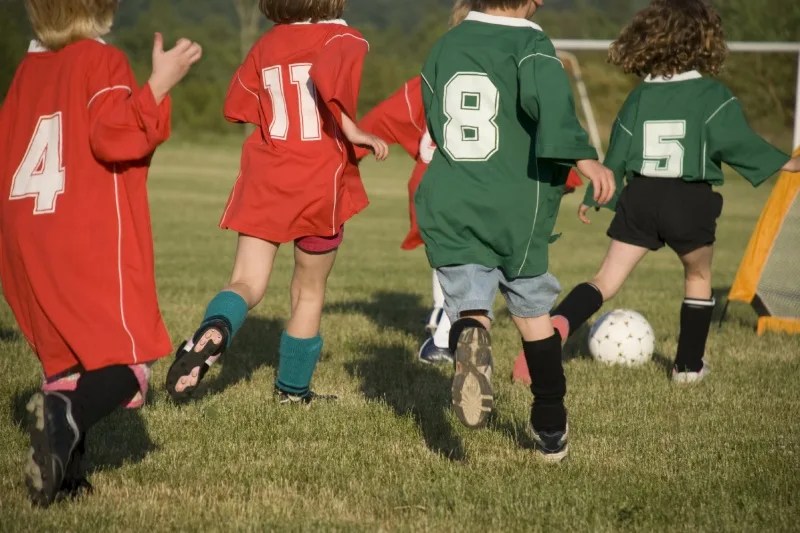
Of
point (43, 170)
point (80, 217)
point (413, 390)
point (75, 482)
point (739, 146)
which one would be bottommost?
point (413, 390)

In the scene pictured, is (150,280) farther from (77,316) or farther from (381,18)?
(381,18)

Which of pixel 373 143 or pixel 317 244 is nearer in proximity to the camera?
pixel 373 143

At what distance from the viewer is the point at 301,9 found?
16.8 feet

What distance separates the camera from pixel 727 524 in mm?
3771

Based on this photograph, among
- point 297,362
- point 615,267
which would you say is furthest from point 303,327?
point 615,267

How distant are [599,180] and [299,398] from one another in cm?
214

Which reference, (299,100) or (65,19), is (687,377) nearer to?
(299,100)

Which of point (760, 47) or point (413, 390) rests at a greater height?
point (760, 47)

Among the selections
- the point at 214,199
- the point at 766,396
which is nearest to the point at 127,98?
the point at 766,396

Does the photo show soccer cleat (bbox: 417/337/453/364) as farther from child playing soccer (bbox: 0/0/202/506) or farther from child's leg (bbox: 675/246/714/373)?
child playing soccer (bbox: 0/0/202/506)

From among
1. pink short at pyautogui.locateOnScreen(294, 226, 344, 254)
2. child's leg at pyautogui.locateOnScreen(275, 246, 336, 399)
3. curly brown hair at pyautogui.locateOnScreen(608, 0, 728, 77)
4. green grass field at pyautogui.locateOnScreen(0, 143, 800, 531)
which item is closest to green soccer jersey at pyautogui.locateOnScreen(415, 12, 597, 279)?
green grass field at pyautogui.locateOnScreen(0, 143, 800, 531)

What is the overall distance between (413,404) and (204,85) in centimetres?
4271

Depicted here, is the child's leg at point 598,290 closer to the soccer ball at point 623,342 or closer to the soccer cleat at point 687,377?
the soccer ball at point 623,342

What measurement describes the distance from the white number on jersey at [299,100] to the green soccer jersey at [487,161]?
969mm
